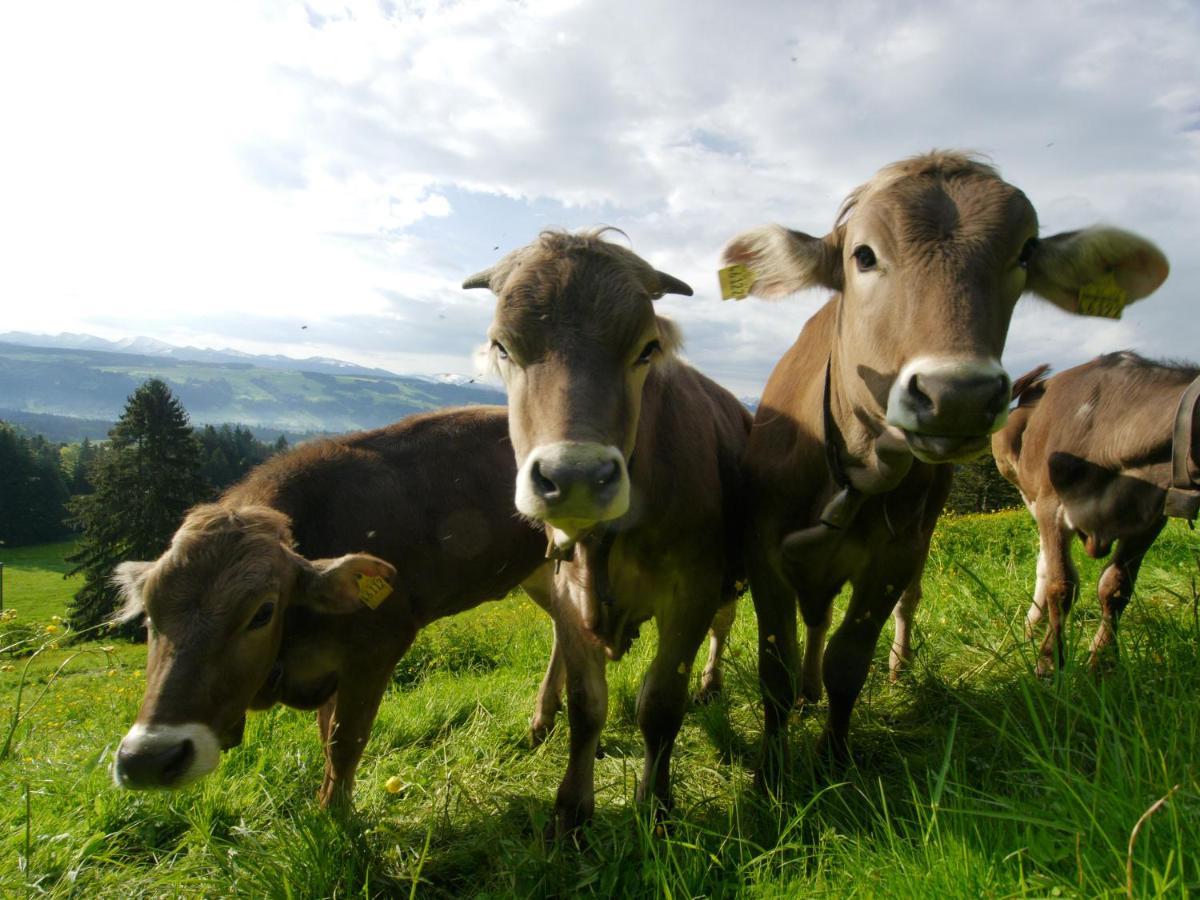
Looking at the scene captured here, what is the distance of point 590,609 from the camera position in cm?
335

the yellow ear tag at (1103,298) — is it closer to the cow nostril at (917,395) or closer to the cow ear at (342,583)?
the cow nostril at (917,395)

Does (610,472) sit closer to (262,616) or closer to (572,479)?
(572,479)

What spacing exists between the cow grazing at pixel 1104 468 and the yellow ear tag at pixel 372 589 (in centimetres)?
386

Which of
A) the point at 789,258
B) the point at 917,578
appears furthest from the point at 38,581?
the point at 789,258

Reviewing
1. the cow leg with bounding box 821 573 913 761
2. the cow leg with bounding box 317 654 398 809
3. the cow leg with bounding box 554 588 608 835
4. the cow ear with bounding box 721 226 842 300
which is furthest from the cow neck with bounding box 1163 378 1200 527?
the cow leg with bounding box 317 654 398 809

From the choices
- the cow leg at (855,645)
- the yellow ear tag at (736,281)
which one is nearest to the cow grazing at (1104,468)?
the cow leg at (855,645)

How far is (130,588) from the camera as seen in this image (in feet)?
11.3

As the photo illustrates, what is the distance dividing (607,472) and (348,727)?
2458 mm

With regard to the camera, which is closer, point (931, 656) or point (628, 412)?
point (628, 412)

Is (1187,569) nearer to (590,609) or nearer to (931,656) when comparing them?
(931,656)

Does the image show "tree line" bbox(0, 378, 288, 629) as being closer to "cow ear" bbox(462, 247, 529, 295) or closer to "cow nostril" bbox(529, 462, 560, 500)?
"cow ear" bbox(462, 247, 529, 295)

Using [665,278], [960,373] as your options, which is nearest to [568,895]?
[960,373]

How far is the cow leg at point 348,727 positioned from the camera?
3.61 meters

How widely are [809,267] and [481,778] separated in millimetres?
3387
